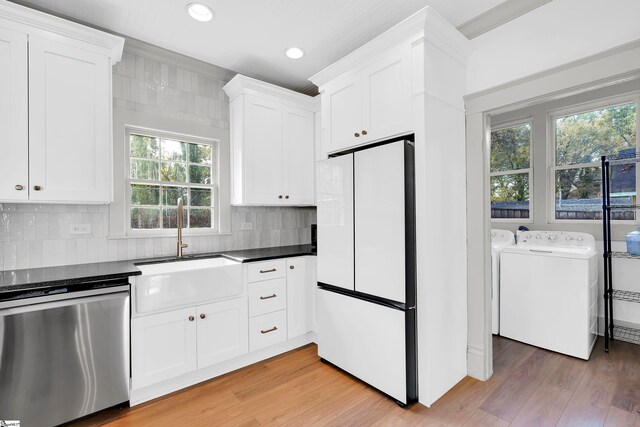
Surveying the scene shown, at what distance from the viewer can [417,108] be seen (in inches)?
78.2

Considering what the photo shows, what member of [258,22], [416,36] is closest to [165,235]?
[258,22]

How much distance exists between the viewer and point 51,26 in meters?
1.98

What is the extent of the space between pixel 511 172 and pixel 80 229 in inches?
175

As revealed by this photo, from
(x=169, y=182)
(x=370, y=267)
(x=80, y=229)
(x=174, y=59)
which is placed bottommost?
(x=370, y=267)

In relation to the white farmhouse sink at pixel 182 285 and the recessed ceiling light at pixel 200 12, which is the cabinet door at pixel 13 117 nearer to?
the white farmhouse sink at pixel 182 285

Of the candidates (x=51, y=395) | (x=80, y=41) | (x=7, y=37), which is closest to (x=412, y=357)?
(x=51, y=395)

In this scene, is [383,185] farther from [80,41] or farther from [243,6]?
[80,41]

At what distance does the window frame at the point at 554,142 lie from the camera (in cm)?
290

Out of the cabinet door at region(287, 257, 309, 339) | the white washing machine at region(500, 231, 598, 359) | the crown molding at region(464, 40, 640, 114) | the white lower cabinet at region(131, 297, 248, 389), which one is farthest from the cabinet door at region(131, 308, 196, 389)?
the white washing machine at region(500, 231, 598, 359)

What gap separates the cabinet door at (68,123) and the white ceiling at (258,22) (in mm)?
385

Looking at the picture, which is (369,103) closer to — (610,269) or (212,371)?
(212,371)

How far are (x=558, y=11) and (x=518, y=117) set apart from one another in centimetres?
191

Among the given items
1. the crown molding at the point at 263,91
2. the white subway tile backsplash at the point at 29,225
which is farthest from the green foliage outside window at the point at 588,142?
the white subway tile backsplash at the point at 29,225

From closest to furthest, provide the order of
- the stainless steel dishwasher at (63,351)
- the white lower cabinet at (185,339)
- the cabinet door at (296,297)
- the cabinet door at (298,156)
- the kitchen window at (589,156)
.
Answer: the stainless steel dishwasher at (63,351) → the white lower cabinet at (185,339) → the cabinet door at (296,297) → the kitchen window at (589,156) → the cabinet door at (298,156)
